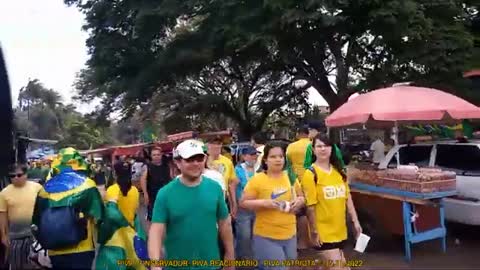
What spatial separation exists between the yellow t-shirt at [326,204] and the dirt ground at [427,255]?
260 centimetres

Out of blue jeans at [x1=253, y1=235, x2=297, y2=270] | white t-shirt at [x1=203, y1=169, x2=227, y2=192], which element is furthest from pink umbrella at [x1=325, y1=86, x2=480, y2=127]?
blue jeans at [x1=253, y1=235, x2=297, y2=270]

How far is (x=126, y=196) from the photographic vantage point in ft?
20.1

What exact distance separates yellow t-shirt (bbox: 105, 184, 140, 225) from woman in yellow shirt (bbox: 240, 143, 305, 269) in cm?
166

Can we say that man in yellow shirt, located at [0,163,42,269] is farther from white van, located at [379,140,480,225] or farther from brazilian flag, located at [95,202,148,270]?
white van, located at [379,140,480,225]

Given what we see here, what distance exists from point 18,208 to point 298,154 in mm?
3626

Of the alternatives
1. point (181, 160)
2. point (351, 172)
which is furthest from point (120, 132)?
point (181, 160)

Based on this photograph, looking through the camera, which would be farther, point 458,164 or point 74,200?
point 458,164

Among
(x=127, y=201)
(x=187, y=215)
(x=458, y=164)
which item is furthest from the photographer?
(x=458, y=164)

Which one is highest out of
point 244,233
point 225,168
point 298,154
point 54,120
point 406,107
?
point 54,120

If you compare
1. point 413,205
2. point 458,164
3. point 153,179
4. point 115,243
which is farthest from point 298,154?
point 115,243

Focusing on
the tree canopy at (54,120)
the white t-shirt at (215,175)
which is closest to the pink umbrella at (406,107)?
the white t-shirt at (215,175)

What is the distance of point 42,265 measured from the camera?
4504 millimetres

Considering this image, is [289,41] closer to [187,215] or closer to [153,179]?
[153,179]

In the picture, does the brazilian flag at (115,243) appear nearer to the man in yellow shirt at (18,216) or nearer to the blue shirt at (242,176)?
the man in yellow shirt at (18,216)
